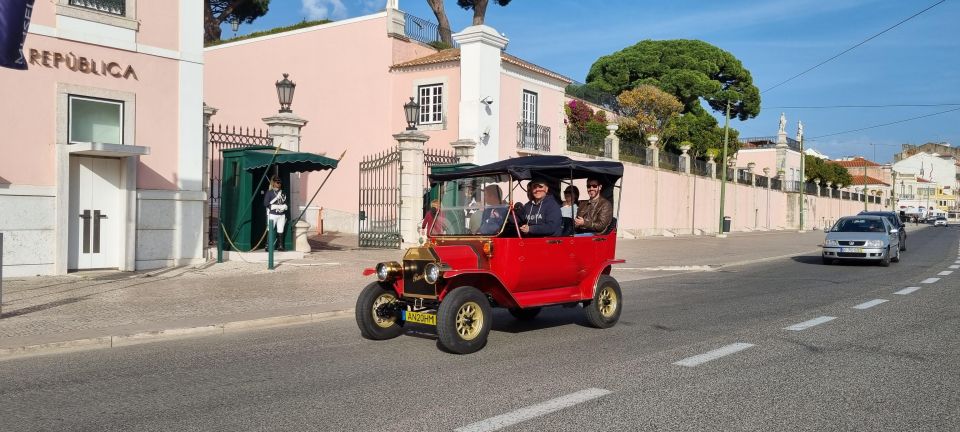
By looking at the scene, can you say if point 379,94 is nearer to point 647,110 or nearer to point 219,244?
point 219,244

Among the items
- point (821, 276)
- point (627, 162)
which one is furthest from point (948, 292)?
point (627, 162)

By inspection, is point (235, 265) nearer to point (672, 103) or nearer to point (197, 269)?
point (197, 269)

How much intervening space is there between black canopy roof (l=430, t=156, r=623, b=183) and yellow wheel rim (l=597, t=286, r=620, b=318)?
142 centimetres

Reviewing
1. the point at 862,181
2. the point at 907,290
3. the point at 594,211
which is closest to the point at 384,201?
the point at 907,290

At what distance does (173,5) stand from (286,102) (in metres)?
3.42

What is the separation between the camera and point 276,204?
17656mm

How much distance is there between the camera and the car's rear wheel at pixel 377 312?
8.52 m

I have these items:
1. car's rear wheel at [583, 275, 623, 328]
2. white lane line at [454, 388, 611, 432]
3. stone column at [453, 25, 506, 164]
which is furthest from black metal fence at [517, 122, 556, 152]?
white lane line at [454, 388, 611, 432]

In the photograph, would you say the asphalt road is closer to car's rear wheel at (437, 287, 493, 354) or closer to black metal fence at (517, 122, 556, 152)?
car's rear wheel at (437, 287, 493, 354)

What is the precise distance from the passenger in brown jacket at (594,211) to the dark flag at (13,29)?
731 cm

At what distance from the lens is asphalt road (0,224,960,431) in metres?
5.42

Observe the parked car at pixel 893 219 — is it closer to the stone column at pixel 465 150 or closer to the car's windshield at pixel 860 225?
the car's windshield at pixel 860 225

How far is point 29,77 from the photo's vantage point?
1395 cm

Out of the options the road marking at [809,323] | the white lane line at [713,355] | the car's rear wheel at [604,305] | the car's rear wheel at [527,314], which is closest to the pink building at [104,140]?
the car's rear wheel at [527,314]
